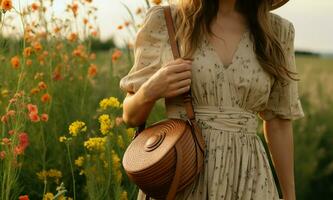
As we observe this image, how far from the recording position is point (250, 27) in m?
2.40

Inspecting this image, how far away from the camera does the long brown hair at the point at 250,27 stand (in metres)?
2.24

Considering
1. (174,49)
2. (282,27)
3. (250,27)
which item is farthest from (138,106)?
(282,27)

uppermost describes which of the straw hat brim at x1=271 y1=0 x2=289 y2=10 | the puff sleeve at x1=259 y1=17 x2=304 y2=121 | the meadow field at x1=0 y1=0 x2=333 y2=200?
the straw hat brim at x1=271 y1=0 x2=289 y2=10

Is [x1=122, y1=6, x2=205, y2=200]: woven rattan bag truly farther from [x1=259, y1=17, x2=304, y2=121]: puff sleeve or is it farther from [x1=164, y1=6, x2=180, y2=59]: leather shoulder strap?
[x1=259, y1=17, x2=304, y2=121]: puff sleeve

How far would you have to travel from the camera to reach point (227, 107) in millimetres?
2232

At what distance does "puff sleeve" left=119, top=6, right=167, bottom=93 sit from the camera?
2.29 metres

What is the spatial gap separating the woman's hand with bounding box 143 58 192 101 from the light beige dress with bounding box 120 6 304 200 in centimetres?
8

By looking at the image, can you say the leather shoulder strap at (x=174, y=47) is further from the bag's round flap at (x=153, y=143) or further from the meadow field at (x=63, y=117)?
the meadow field at (x=63, y=117)

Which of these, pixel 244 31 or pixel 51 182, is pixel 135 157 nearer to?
pixel 244 31

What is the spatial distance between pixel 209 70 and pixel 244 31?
0.83ft

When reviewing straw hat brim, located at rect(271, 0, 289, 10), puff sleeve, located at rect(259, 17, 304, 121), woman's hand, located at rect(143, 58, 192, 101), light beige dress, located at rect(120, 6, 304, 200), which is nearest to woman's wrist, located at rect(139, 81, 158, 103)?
woman's hand, located at rect(143, 58, 192, 101)

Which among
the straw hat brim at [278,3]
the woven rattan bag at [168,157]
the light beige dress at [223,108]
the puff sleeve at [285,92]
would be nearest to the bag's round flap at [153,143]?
the woven rattan bag at [168,157]

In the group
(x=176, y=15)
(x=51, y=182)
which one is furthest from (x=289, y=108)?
(x=51, y=182)

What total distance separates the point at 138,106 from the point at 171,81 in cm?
16
